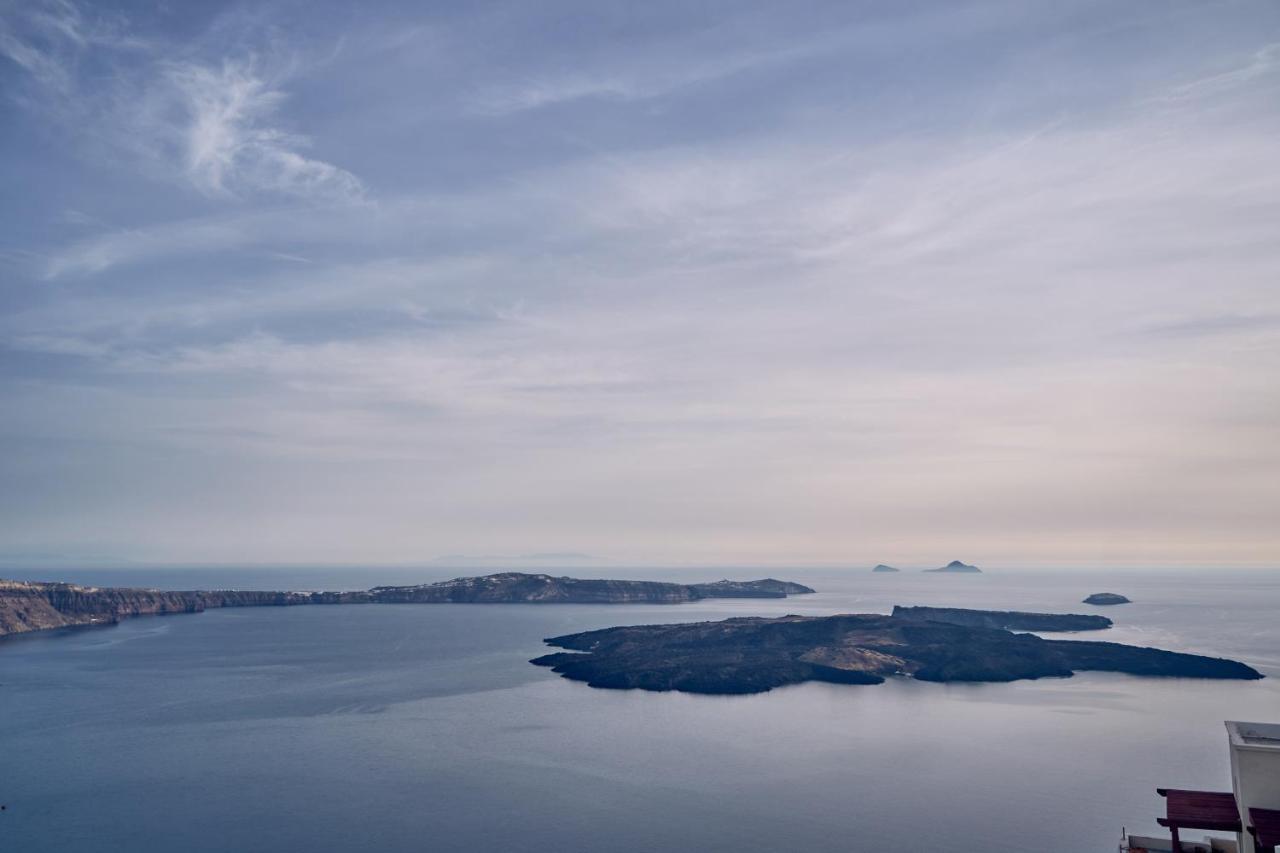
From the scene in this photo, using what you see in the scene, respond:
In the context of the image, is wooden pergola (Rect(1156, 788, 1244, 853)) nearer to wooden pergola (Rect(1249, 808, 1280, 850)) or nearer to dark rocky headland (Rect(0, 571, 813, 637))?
wooden pergola (Rect(1249, 808, 1280, 850))

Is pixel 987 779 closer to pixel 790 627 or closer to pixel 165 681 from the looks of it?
pixel 790 627

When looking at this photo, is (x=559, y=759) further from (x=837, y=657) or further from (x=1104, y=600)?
(x=1104, y=600)

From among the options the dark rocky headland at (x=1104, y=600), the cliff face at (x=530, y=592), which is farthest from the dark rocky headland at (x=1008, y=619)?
the cliff face at (x=530, y=592)

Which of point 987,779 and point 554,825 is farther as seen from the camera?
point 987,779

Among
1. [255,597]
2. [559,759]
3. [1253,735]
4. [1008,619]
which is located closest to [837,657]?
[559,759]

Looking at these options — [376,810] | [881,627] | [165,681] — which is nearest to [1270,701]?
[881,627]

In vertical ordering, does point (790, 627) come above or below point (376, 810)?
above
